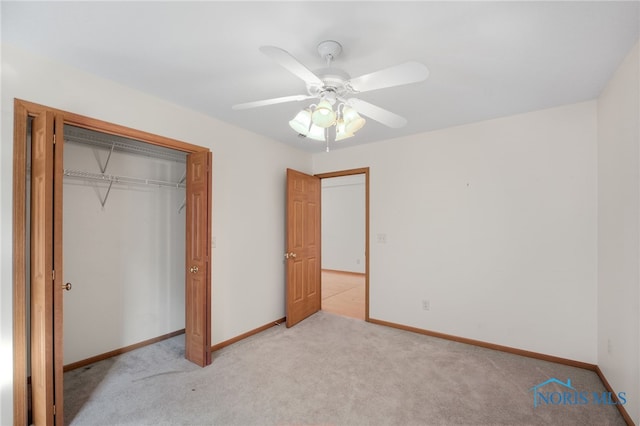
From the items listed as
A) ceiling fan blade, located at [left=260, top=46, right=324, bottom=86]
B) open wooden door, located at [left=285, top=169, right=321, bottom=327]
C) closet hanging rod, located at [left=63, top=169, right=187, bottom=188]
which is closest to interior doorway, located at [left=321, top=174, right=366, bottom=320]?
open wooden door, located at [left=285, top=169, right=321, bottom=327]

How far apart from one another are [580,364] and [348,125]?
3.04 m

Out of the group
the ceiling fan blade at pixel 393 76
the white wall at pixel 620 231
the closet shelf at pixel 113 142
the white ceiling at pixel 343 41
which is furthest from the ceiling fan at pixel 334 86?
the closet shelf at pixel 113 142

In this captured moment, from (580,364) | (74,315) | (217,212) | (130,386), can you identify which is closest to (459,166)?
(580,364)

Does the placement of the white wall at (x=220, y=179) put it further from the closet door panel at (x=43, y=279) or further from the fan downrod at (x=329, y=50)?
the fan downrod at (x=329, y=50)

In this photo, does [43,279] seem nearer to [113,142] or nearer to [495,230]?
[113,142]

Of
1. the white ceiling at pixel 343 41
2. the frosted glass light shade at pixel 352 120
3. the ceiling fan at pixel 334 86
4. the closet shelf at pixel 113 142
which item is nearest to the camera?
the ceiling fan at pixel 334 86

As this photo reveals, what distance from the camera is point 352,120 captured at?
6.14ft

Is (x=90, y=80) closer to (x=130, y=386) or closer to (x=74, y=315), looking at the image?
(x=74, y=315)

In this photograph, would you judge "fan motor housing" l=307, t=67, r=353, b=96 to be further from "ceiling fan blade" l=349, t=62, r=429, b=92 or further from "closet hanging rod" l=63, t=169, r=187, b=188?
"closet hanging rod" l=63, t=169, r=187, b=188

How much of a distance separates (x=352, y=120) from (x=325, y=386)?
6.86 feet

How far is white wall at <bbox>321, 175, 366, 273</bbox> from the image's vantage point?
23.1 feet

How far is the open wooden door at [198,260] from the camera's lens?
263 cm

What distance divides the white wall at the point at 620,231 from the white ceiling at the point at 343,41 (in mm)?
247

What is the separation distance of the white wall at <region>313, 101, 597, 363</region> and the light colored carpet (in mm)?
378
